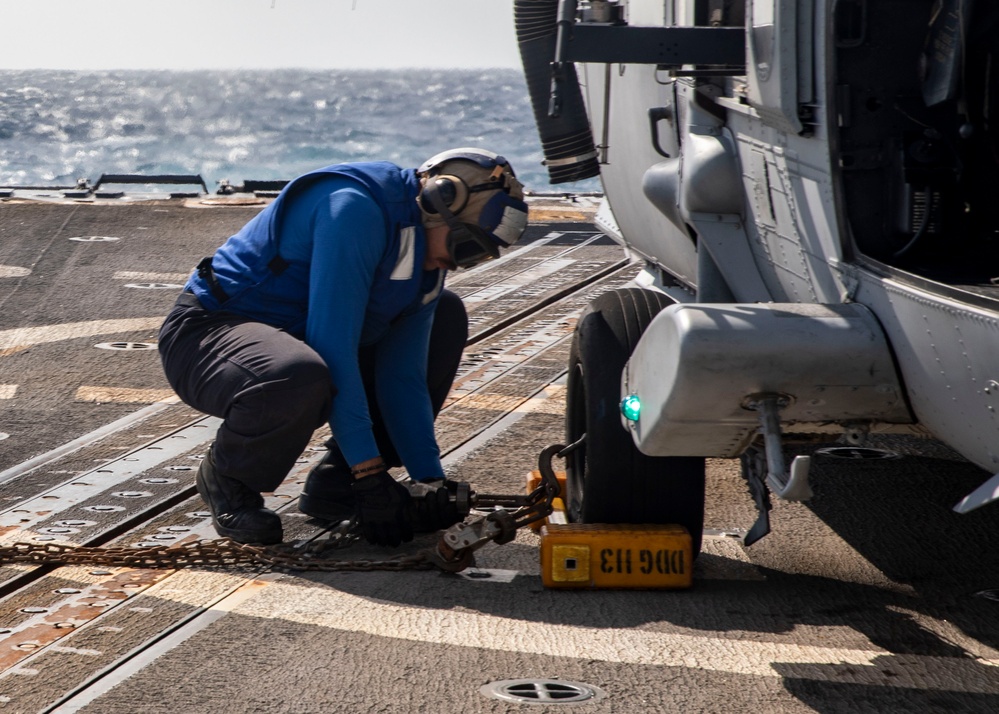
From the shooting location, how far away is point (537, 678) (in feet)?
9.61

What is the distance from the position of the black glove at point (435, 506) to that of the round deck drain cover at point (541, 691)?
1.14m

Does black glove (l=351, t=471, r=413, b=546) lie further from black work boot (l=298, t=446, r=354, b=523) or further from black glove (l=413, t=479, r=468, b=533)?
black work boot (l=298, t=446, r=354, b=523)

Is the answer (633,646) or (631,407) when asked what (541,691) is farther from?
(631,407)

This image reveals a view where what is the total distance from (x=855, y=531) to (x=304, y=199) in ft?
7.10

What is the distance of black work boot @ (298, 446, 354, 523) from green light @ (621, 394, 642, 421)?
1194 mm

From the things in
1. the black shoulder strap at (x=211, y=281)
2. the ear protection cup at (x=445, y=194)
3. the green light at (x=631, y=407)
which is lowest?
the green light at (x=631, y=407)

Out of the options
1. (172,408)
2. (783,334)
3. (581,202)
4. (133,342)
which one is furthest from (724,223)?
(581,202)

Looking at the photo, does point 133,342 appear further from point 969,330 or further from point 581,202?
point 581,202

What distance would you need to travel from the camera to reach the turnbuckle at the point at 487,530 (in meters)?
3.63

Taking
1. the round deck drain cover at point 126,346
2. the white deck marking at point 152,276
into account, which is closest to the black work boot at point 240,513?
the round deck drain cover at point 126,346

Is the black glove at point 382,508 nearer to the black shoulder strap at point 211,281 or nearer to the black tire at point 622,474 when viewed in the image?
the black tire at point 622,474

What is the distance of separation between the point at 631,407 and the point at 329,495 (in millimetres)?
1324

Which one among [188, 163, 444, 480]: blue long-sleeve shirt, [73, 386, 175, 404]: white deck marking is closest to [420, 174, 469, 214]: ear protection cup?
[188, 163, 444, 480]: blue long-sleeve shirt

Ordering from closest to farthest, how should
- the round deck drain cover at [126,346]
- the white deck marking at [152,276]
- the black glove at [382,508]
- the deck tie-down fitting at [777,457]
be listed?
the deck tie-down fitting at [777,457]
the black glove at [382,508]
the round deck drain cover at [126,346]
the white deck marking at [152,276]
